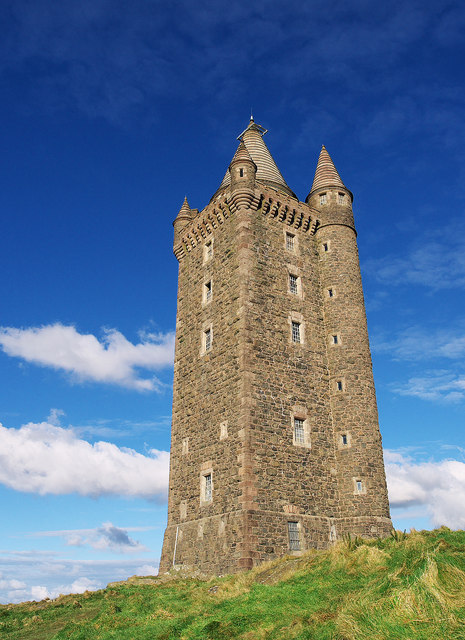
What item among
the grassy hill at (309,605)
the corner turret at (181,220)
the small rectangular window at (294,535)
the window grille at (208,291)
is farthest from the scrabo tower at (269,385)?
the grassy hill at (309,605)

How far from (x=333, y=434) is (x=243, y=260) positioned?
9.05m

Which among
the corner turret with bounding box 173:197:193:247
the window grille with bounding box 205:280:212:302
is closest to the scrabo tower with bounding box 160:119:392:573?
the window grille with bounding box 205:280:212:302

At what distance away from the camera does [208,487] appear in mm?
21969

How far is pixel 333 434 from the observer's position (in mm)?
23281

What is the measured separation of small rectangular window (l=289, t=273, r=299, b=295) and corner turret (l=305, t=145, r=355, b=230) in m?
4.16

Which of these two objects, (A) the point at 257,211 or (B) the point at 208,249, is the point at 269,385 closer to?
(A) the point at 257,211

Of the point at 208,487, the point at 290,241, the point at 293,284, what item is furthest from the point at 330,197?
the point at 208,487

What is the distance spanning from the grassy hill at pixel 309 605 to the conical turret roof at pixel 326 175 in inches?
786

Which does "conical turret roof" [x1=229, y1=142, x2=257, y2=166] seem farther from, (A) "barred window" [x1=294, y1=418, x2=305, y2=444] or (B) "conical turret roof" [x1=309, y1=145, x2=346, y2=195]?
(A) "barred window" [x1=294, y1=418, x2=305, y2=444]

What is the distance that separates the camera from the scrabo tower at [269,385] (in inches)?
800

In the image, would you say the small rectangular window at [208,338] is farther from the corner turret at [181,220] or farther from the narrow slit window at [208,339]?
the corner turret at [181,220]

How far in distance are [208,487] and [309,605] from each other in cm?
1240

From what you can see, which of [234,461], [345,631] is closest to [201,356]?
[234,461]

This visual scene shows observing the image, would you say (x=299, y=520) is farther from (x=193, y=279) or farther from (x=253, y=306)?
(x=193, y=279)
